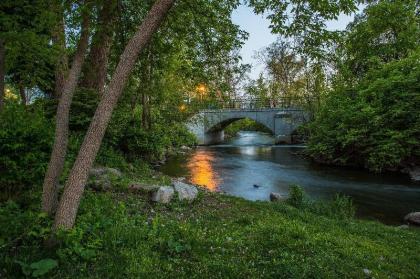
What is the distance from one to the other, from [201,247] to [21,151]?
4.79 m

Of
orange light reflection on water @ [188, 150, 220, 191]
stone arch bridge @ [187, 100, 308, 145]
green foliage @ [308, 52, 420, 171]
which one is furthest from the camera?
stone arch bridge @ [187, 100, 308, 145]

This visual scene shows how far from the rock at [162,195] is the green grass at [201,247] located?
33 cm

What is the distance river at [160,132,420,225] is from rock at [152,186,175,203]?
22.3 feet

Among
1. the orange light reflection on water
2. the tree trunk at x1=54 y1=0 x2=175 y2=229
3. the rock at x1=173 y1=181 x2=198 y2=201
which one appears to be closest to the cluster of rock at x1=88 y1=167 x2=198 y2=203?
the rock at x1=173 y1=181 x2=198 y2=201

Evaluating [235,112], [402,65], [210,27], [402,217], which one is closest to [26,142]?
[210,27]

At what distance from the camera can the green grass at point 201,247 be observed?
494cm

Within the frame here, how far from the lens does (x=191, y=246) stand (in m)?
5.80

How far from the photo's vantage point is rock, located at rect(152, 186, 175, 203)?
334 inches

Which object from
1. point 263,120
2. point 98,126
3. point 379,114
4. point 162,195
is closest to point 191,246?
point 98,126

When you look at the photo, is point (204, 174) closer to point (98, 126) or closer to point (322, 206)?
point (322, 206)

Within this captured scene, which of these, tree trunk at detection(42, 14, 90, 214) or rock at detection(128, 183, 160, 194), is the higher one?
tree trunk at detection(42, 14, 90, 214)

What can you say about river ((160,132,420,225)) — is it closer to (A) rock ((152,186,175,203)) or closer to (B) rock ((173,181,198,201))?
(B) rock ((173,181,198,201))

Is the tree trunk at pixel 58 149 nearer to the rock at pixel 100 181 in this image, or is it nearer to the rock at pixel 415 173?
the rock at pixel 100 181

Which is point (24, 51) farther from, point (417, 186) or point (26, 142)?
point (417, 186)
